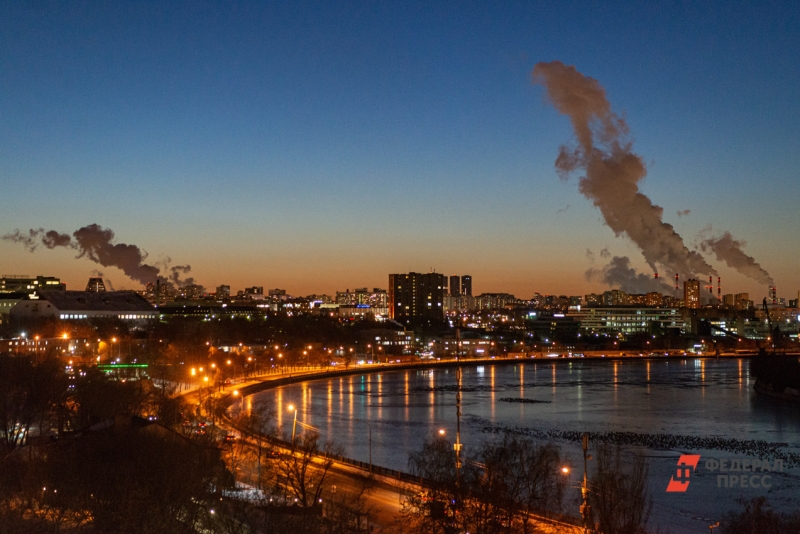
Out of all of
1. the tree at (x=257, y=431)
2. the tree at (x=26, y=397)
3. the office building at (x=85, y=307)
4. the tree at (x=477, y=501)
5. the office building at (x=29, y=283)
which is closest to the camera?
the tree at (x=477, y=501)

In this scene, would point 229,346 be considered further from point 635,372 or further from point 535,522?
point 535,522

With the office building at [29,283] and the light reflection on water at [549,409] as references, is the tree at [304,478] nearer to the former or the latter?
the light reflection on water at [549,409]

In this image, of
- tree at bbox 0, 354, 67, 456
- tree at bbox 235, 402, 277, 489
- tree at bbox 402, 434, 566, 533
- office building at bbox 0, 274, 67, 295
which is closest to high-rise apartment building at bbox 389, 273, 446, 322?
office building at bbox 0, 274, 67, 295

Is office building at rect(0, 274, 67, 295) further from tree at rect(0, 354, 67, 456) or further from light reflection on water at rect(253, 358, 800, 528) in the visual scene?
tree at rect(0, 354, 67, 456)

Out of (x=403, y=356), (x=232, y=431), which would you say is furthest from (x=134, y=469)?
(x=403, y=356)

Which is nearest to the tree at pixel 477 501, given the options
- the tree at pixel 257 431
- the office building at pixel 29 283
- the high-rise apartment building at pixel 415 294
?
the tree at pixel 257 431

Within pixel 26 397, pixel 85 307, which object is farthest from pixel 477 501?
pixel 85 307

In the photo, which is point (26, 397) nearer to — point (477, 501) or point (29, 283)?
point (477, 501)

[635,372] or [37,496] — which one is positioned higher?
[37,496]
